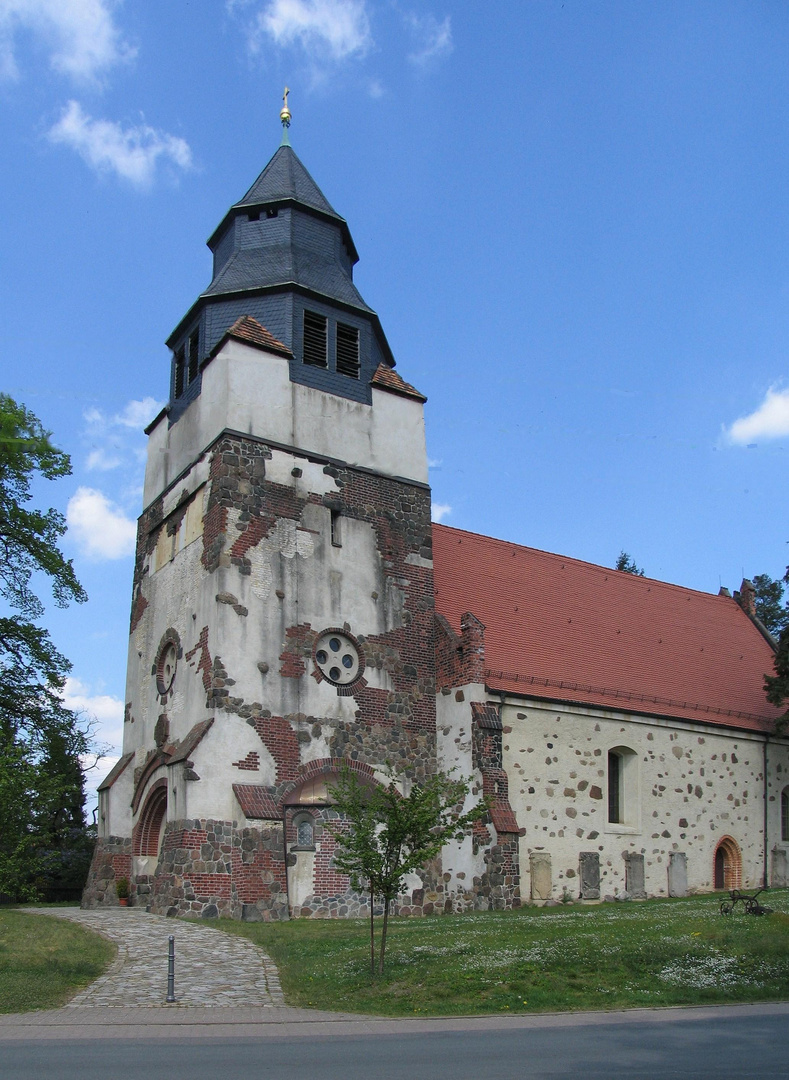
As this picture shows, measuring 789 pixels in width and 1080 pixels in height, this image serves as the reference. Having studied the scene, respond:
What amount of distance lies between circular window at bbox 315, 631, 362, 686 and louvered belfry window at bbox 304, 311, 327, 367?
633 centimetres

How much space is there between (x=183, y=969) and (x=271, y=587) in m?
9.22

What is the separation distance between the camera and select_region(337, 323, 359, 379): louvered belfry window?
2438cm

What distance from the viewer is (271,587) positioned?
21.3m

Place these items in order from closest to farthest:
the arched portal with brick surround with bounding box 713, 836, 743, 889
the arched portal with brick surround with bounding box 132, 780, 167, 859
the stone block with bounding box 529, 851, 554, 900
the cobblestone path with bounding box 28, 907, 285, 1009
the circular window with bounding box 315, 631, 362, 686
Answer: the cobblestone path with bounding box 28, 907, 285, 1009 < the circular window with bounding box 315, 631, 362, 686 < the stone block with bounding box 529, 851, 554, 900 < the arched portal with brick surround with bounding box 132, 780, 167, 859 < the arched portal with brick surround with bounding box 713, 836, 743, 889

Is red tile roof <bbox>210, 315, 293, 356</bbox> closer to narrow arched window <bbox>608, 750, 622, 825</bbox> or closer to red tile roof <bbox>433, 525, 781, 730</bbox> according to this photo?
red tile roof <bbox>433, 525, 781, 730</bbox>

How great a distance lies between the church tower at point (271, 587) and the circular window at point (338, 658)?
0.04 metres

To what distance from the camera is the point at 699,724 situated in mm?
26359

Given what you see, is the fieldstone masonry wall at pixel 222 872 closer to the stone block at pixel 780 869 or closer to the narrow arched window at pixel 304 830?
the narrow arched window at pixel 304 830

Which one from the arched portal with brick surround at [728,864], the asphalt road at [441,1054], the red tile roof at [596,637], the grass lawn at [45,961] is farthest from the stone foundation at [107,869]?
the arched portal with brick surround at [728,864]

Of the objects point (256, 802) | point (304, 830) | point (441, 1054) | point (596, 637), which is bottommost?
point (441, 1054)

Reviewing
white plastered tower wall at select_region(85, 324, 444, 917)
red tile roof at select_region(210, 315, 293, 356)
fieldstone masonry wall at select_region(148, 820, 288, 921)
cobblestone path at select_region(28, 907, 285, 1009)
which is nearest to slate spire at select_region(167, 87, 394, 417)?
red tile roof at select_region(210, 315, 293, 356)

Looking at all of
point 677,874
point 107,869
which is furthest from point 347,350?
point 677,874

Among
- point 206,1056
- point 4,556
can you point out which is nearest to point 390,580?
point 4,556

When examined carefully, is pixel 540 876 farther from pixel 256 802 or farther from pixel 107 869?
pixel 107 869
